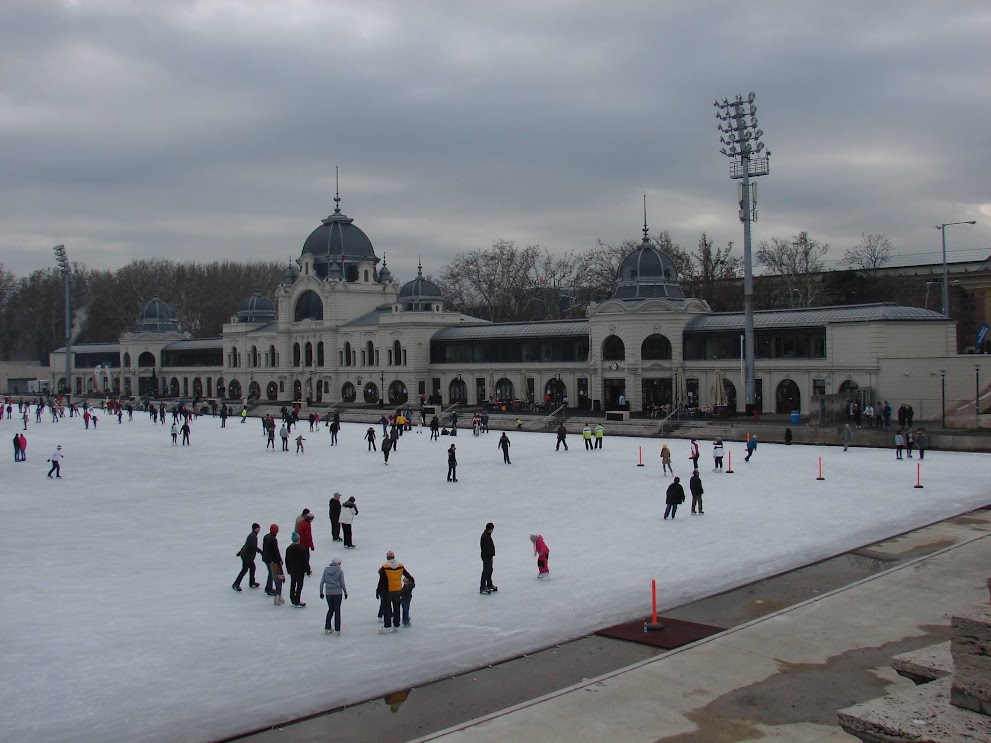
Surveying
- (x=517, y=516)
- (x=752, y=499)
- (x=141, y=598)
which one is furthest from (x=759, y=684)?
(x=752, y=499)

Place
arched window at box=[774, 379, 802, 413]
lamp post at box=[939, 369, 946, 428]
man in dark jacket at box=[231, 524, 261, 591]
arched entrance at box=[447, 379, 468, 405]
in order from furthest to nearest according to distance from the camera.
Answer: arched entrance at box=[447, 379, 468, 405], arched window at box=[774, 379, 802, 413], lamp post at box=[939, 369, 946, 428], man in dark jacket at box=[231, 524, 261, 591]

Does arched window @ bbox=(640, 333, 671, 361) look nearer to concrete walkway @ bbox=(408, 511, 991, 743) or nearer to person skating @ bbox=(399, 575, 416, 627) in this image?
concrete walkway @ bbox=(408, 511, 991, 743)

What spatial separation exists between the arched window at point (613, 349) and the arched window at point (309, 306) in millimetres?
30097

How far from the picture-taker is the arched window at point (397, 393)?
71812mm

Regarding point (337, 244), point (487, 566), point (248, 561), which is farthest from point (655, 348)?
point (248, 561)

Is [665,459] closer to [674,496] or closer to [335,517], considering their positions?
[674,496]

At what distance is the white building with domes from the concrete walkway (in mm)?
33537

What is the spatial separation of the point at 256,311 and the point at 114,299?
53.9 metres

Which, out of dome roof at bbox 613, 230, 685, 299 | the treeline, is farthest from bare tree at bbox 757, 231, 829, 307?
the treeline

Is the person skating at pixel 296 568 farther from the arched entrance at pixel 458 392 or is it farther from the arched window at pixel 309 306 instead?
the arched window at pixel 309 306

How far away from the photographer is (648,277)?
192 ft

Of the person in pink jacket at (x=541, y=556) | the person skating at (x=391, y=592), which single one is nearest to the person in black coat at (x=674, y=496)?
the person in pink jacket at (x=541, y=556)

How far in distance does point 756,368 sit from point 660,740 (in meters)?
45.5

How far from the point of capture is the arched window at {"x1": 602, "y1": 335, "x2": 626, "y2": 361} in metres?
58.6
